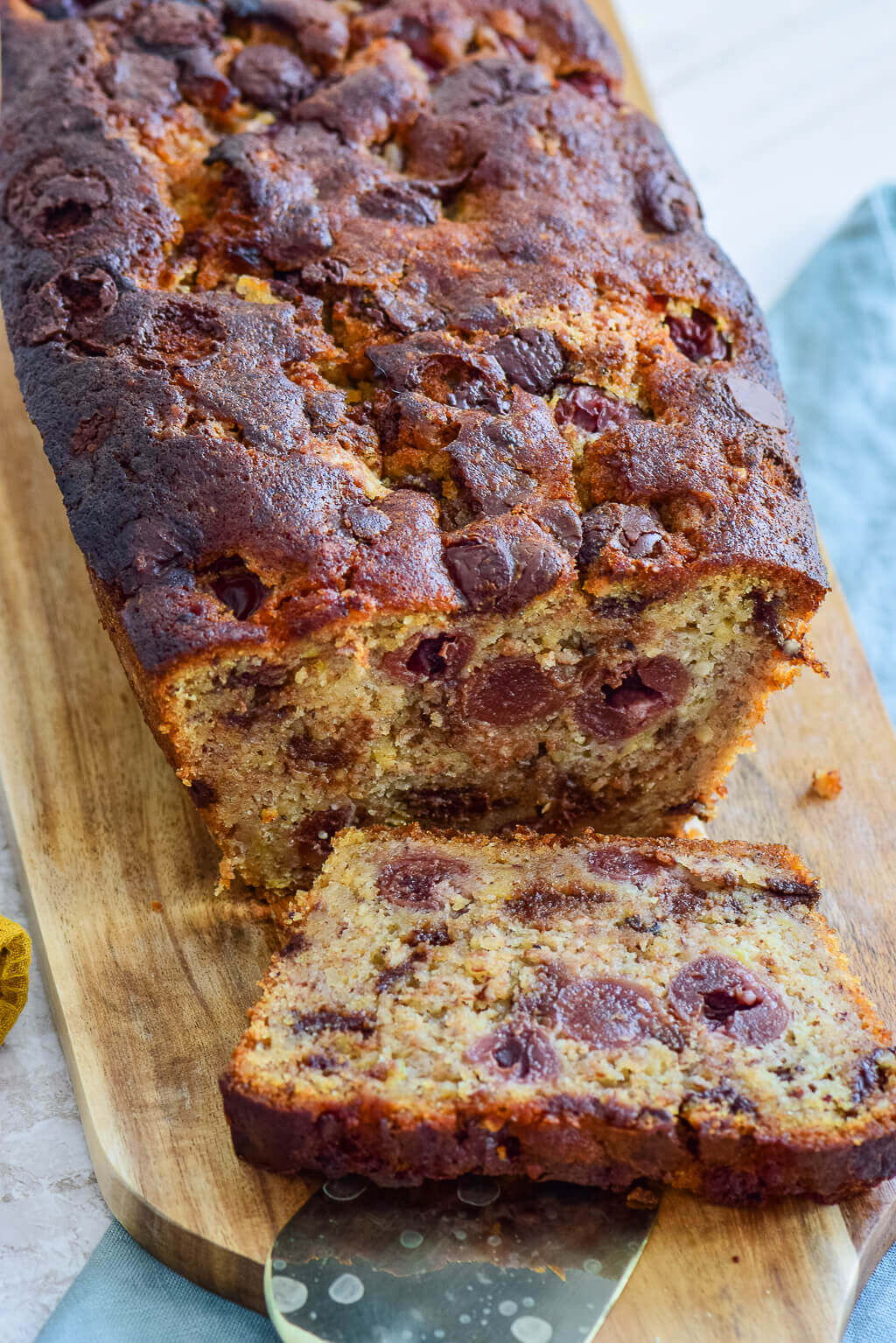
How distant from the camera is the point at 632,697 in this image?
10.9 ft

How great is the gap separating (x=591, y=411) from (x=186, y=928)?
5.05ft

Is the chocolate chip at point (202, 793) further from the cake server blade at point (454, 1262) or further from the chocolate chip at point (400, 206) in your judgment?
the chocolate chip at point (400, 206)

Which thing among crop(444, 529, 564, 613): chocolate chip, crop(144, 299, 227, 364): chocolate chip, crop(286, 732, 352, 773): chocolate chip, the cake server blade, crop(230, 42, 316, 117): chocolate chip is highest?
crop(230, 42, 316, 117): chocolate chip

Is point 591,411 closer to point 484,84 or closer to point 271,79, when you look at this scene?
point 484,84

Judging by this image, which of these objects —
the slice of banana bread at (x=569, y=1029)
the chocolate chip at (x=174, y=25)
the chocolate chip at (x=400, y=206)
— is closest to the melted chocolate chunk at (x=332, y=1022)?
the slice of banana bread at (x=569, y=1029)

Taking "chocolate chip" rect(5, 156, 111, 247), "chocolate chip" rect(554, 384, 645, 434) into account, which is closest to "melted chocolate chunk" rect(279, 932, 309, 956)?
"chocolate chip" rect(554, 384, 645, 434)

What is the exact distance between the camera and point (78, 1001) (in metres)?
3.16

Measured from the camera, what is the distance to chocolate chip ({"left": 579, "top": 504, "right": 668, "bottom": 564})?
310 cm

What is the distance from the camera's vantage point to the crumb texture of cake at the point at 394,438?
303cm

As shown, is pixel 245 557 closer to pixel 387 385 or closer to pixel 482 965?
pixel 387 385

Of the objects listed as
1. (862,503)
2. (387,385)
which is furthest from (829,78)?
(387,385)

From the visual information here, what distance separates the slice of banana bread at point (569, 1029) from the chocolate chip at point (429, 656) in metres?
0.41

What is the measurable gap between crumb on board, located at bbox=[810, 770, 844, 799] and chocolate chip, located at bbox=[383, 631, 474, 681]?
1161mm

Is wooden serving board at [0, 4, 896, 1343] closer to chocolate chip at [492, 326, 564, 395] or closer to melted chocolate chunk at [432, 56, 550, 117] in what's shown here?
chocolate chip at [492, 326, 564, 395]
